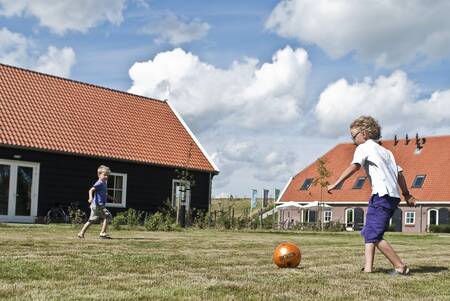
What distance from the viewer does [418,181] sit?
45594 millimetres

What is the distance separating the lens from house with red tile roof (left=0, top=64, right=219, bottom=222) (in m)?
24.0

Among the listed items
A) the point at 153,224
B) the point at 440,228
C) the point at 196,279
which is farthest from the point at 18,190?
the point at 440,228

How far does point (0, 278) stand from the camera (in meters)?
5.77

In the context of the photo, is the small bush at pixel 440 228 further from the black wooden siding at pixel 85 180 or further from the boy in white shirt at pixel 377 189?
the boy in white shirt at pixel 377 189

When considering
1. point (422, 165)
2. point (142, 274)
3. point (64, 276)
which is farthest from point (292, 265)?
point (422, 165)

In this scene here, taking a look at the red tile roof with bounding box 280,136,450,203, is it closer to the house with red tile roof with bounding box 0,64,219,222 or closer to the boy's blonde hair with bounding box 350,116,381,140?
the house with red tile roof with bounding box 0,64,219,222

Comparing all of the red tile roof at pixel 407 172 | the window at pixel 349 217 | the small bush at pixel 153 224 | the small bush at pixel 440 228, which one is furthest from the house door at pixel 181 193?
the window at pixel 349 217

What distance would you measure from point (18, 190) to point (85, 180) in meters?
Result: 2.89

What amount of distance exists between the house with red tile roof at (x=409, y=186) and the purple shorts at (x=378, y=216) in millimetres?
34176

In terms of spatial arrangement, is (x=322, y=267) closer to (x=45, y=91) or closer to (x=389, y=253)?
(x=389, y=253)

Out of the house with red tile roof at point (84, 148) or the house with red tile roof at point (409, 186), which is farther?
the house with red tile roof at point (409, 186)

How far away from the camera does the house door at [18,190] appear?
23359 mm

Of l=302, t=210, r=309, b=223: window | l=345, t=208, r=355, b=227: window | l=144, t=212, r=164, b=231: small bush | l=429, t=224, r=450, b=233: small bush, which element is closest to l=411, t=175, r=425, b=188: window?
l=429, t=224, r=450, b=233: small bush

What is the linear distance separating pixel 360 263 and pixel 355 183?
40765 mm
